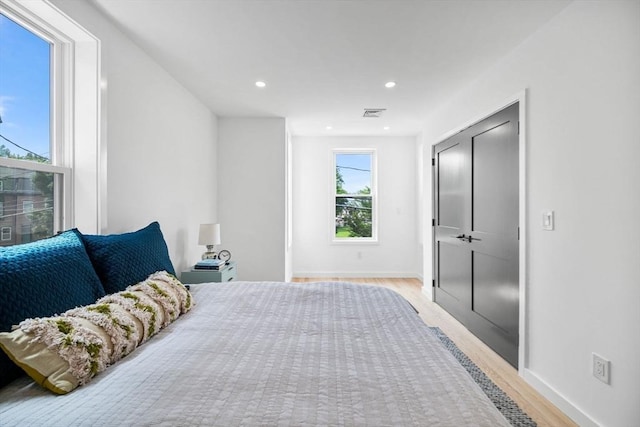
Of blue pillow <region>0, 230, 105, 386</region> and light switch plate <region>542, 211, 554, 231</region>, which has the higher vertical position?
light switch plate <region>542, 211, 554, 231</region>

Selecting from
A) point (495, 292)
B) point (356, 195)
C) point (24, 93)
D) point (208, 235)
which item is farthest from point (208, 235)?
point (356, 195)

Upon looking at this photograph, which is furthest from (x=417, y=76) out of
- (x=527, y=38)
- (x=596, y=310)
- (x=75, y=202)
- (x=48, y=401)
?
(x=48, y=401)

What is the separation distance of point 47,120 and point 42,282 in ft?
4.27

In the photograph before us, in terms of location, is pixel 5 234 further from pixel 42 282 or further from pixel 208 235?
pixel 208 235

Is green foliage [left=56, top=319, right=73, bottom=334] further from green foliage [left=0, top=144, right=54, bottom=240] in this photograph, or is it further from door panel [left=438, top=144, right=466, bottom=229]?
door panel [left=438, top=144, right=466, bottom=229]

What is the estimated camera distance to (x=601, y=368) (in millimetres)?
1762

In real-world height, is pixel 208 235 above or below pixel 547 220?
below

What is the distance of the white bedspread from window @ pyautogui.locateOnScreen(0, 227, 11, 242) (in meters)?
1.01

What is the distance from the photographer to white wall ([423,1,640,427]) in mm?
1619

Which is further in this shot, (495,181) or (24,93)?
(495,181)

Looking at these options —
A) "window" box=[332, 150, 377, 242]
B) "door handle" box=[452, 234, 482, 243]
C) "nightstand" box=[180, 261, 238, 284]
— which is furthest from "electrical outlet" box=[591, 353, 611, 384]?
"window" box=[332, 150, 377, 242]

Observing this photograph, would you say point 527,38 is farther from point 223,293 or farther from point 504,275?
point 223,293

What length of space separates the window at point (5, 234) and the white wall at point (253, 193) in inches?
109

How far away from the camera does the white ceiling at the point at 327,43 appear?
6.64ft
